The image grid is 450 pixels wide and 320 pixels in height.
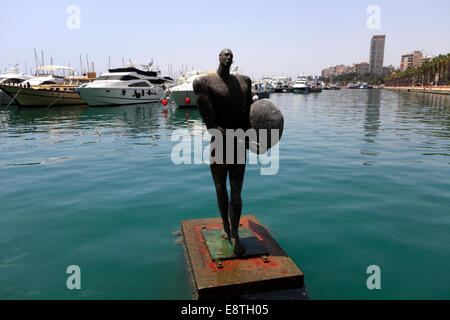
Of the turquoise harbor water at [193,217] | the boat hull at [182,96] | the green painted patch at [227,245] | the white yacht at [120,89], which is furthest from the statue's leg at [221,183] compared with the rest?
the white yacht at [120,89]

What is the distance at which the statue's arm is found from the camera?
329cm

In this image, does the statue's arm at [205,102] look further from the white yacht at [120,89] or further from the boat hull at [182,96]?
the white yacht at [120,89]

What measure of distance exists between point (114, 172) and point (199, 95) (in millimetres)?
5876

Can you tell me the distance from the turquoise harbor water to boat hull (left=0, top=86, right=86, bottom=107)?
81.1ft

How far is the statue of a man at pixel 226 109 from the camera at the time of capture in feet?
10.9

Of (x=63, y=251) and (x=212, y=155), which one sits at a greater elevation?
(x=212, y=155)

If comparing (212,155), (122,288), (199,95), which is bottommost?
(122,288)

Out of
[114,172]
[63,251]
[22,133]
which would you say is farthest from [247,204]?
[22,133]

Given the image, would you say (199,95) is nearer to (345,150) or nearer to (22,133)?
(345,150)

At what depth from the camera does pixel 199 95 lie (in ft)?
10.9

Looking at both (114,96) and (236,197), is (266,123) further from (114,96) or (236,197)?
(114,96)

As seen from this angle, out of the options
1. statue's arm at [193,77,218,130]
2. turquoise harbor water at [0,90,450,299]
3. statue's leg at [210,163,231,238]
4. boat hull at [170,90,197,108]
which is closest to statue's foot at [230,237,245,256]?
statue's leg at [210,163,231,238]

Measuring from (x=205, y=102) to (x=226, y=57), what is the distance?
1.79 ft

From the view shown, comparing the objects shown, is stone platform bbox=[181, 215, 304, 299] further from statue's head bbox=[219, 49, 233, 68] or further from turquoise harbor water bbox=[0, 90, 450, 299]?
statue's head bbox=[219, 49, 233, 68]
